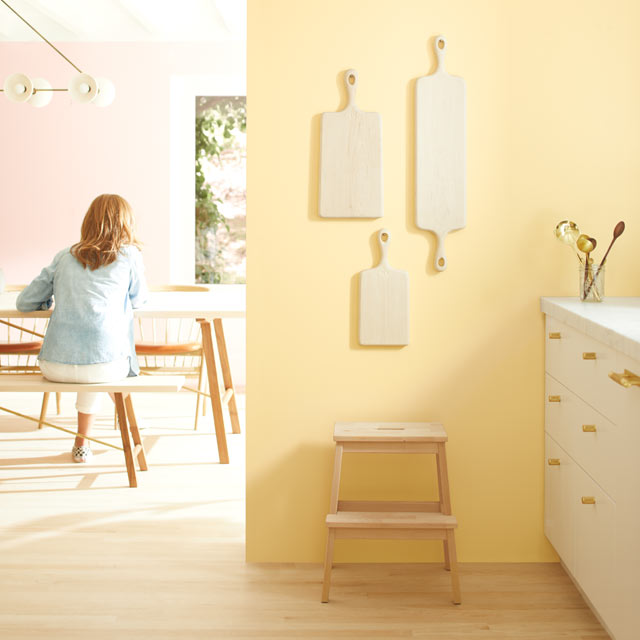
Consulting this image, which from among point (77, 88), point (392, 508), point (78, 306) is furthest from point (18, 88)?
point (392, 508)

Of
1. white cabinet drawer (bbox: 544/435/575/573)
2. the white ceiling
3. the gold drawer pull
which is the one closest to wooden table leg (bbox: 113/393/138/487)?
white cabinet drawer (bbox: 544/435/575/573)

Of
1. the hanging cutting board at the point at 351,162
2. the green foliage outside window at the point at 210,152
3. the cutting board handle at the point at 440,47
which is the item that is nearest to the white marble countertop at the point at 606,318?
the hanging cutting board at the point at 351,162

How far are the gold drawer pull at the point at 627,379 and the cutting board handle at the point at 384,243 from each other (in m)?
0.98

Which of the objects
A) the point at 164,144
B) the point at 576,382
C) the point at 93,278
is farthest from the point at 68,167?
the point at 576,382

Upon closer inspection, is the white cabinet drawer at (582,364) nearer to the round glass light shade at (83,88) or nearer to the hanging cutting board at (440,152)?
the hanging cutting board at (440,152)

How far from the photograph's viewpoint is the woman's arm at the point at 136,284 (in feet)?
12.0

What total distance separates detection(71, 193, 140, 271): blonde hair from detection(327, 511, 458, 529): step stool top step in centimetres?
171

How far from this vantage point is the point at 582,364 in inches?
87.5

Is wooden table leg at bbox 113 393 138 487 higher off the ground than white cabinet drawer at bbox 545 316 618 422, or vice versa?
white cabinet drawer at bbox 545 316 618 422

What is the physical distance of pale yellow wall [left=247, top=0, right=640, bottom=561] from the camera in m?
2.56

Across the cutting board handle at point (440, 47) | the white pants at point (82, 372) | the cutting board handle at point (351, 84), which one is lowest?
the white pants at point (82, 372)

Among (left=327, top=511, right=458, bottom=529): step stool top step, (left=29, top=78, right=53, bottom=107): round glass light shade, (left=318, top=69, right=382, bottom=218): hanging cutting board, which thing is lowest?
(left=327, top=511, right=458, bottom=529): step stool top step

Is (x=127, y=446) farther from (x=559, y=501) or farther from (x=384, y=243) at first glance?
(x=559, y=501)

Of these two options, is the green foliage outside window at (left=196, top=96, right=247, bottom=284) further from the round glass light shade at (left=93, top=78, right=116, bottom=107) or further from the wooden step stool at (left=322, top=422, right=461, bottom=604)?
the wooden step stool at (left=322, top=422, right=461, bottom=604)
